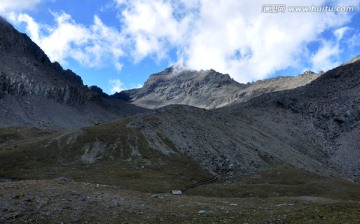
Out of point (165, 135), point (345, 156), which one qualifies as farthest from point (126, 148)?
point (345, 156)

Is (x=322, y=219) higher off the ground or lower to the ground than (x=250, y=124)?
lower

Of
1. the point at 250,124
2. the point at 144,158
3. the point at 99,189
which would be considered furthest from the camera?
the point at 250,124

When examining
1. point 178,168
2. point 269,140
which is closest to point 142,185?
point 178,168

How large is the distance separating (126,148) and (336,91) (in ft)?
431

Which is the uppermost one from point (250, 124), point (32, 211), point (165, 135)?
point (250, 124)

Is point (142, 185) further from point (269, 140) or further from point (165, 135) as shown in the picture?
point (269, 140)

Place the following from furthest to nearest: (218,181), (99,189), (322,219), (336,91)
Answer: (336,91) → (218,181) → (99,189) → (322,219)

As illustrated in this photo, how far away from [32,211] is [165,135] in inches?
2940

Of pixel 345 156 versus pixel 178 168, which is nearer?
pixel 178 168

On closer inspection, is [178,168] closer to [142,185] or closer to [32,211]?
[142,185]

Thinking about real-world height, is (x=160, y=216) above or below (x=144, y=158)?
below

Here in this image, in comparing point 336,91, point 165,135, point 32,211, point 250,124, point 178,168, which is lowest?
point 32,211

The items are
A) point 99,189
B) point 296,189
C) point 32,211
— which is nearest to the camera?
point 32,211

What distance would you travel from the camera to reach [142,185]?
67375 mm
